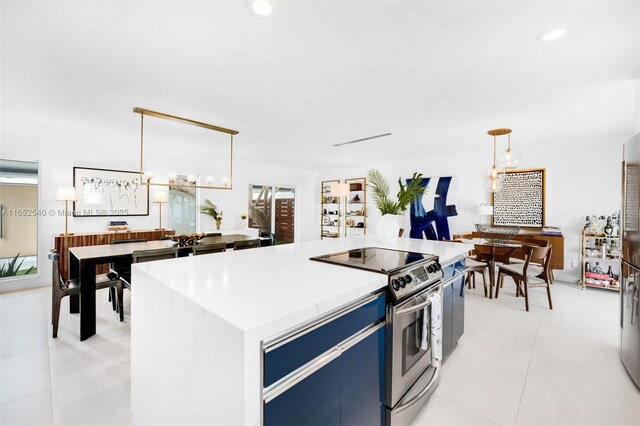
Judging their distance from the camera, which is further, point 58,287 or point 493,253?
point 493,253

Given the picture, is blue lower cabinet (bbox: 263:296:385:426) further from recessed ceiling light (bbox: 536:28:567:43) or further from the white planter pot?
recessed ceiling light (bbox: 536:28:567:43)

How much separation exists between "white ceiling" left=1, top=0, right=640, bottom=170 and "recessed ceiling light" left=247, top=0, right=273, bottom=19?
54mm

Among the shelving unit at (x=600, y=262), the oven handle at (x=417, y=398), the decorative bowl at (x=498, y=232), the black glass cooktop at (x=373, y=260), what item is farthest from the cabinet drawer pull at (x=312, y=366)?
the shelving unit at (x=600, y=262)

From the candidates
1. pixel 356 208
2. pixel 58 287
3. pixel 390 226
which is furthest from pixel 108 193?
pixel 356 208

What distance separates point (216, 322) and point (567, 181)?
6005 mm

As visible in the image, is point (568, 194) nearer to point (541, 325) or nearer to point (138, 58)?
point (541, 325)

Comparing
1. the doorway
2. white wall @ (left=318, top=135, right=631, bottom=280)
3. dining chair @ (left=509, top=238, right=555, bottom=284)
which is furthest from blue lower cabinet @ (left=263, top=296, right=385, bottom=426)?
the doorway

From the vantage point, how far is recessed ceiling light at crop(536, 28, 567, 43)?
5.72ft

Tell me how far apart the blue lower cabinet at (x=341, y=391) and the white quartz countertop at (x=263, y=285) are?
0.11 meters

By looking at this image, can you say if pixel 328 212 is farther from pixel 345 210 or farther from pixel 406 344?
pixel 406 344

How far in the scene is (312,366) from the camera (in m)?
1.00

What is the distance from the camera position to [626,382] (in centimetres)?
200

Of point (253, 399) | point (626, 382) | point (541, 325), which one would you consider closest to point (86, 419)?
point (253, 399)

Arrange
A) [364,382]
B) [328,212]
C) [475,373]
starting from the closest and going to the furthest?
[364,382]
[475,373]
[328,212]
